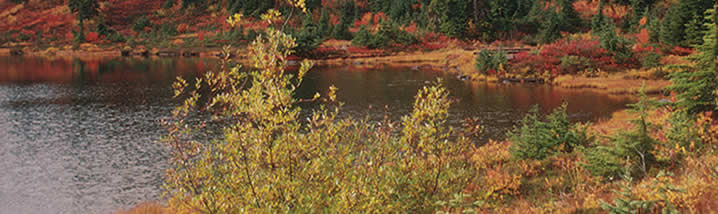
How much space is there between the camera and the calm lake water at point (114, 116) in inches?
715

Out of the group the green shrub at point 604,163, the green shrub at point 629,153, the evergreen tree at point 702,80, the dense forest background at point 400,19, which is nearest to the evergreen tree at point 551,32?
the dense forest background at point 400,19

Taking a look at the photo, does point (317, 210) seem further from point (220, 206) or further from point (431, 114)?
point (431, 114)

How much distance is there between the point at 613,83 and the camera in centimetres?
4203

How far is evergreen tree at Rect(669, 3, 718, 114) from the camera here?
1458cm

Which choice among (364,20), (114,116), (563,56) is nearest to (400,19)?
(364,20)

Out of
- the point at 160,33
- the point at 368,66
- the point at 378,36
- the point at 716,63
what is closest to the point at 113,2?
the point at 160,33

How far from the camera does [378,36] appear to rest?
268 feet

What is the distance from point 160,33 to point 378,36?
6130 centimetres

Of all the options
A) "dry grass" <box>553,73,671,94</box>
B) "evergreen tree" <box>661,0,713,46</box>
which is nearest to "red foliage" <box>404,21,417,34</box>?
"evergreen tree" <box>661,0,713,46</box>

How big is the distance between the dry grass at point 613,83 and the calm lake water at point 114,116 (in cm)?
227

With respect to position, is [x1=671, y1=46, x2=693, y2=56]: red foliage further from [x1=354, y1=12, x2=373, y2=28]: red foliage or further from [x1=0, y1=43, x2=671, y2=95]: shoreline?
[x1=354, y1=12, x2=373, y2=28]: red foliage

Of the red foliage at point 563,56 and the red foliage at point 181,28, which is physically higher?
the red foliage at point 181,28

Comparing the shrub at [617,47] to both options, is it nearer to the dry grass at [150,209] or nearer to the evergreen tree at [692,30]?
the evergreen tree at [692,30]

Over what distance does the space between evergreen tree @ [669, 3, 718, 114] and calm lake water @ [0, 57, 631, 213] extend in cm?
1000
